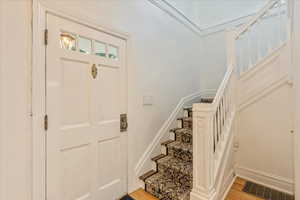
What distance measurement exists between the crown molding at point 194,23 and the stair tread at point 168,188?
2.59 meters

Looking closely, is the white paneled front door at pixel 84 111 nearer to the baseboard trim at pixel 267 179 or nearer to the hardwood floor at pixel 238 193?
the hardwood floor at pixel 238 193

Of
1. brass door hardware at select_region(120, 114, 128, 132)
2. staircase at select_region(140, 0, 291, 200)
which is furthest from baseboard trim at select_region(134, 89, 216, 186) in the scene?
brass door hardware at select_region(120, 114, 128, 132)

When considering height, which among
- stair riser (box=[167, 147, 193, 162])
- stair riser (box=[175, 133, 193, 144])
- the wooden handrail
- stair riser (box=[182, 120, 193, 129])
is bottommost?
stair riser (box=[167, 147, 193, 162])

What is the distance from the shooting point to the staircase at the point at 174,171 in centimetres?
180

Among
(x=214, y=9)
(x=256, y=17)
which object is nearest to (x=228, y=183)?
(x=256, y=17)

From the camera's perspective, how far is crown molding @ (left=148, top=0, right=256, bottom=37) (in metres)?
2.60

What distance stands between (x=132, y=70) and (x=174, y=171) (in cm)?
143

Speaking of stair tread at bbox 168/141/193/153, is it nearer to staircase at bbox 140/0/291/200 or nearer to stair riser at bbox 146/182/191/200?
staircase at bbox 140/0/291/200

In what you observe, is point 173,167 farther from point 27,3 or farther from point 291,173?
point 27,3

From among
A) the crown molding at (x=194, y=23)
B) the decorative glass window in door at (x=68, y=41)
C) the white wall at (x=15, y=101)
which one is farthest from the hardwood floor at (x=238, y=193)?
the crown molding at (x=194, y=23)

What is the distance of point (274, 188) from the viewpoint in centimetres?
204

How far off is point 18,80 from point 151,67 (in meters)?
1.61

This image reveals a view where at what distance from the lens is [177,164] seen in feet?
6.69

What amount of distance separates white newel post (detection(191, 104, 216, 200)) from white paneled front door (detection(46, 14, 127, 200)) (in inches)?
34.4
